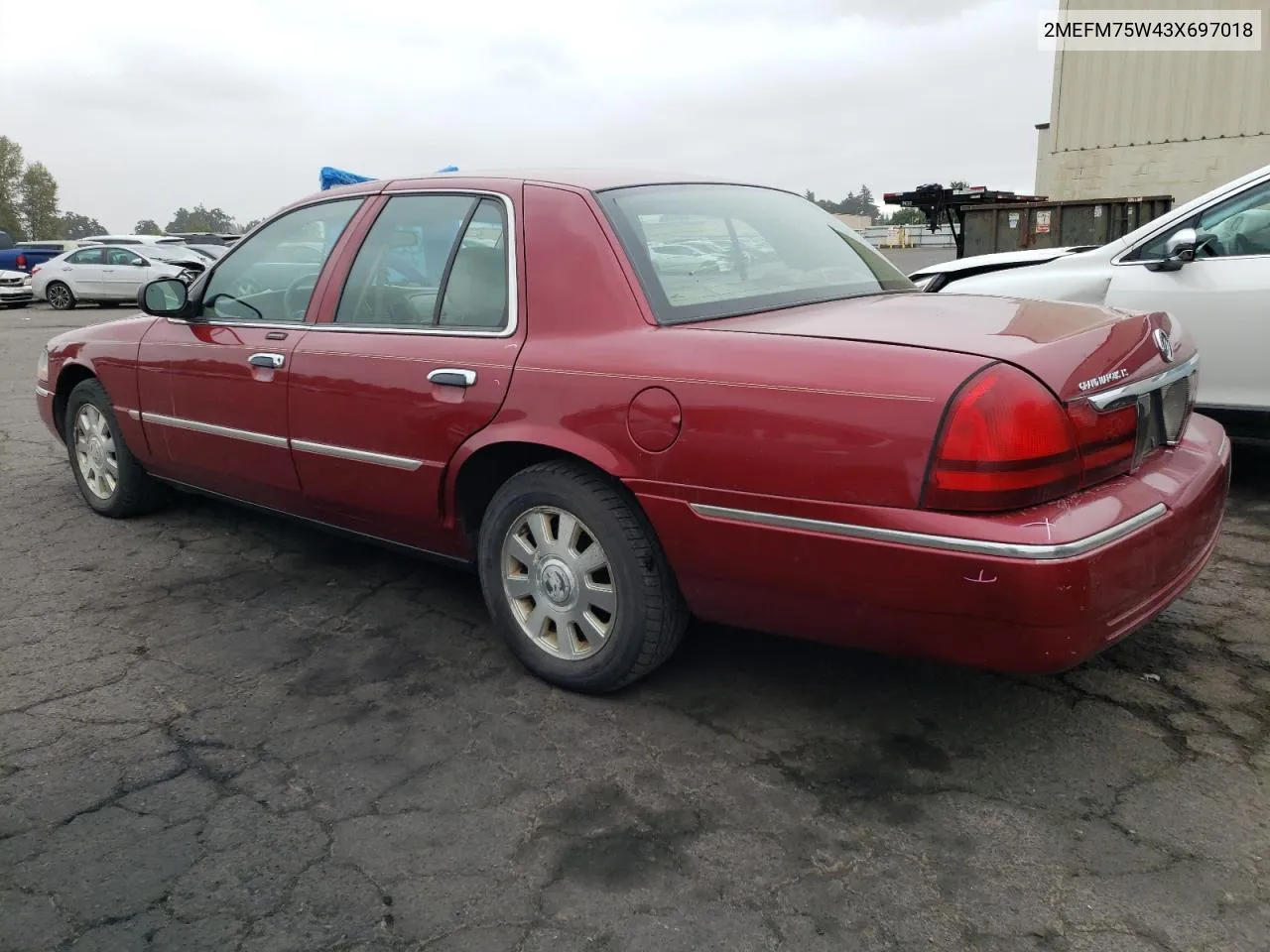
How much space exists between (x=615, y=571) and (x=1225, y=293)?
3.64m

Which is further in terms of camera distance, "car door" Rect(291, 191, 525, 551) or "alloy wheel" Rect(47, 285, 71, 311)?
"alloy wheel" Rect(47, 285, 71, 311)

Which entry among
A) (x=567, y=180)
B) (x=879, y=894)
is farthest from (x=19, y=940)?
(x=567, y=180)

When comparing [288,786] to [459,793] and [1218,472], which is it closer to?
[459,793]

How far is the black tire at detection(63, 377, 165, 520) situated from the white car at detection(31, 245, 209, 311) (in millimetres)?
17492

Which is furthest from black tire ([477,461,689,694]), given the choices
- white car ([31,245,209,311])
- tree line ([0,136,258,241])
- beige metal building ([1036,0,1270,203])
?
tree line ([0,136,258,241])

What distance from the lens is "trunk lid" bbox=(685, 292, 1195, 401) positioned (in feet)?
7.89

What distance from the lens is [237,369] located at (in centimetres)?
394

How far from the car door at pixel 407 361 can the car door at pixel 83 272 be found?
811 inches

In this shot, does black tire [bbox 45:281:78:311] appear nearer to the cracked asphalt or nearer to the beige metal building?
the beige metal building

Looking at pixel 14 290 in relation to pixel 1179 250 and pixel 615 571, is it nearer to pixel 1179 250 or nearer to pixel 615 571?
pixel 1179 250

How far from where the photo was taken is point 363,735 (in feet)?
9.53

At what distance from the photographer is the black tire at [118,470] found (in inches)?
190

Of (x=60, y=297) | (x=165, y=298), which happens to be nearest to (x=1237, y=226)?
(x=165, y=298)

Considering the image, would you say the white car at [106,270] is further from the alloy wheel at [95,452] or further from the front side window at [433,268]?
the front side window at [433,268]
